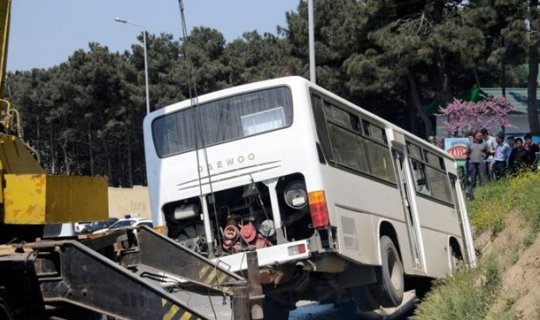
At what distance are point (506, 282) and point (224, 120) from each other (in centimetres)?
402

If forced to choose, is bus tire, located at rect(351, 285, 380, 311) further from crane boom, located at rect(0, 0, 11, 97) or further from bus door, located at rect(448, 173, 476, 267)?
crane boom, located at rect(0, 0, 11, 97)

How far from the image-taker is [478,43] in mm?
35656

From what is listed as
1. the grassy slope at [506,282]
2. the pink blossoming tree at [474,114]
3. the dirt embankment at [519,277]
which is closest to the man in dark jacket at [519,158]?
the grassy slope at [506,282]

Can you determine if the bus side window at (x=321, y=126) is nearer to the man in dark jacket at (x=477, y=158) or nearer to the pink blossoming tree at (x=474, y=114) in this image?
the man in dark jacket at (x=477, y=158)

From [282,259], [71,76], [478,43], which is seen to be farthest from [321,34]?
[282,259]

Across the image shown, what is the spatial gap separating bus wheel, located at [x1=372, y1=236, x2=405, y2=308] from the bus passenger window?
226cm

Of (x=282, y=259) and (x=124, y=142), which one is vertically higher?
(x=124, y=142)

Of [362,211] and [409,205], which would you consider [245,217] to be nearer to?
[362,211]

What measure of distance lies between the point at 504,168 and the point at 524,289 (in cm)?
1225

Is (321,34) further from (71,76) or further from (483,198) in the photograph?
(483,198)

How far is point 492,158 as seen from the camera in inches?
797

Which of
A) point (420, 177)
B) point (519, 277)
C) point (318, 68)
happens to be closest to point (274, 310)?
point (519, 277)

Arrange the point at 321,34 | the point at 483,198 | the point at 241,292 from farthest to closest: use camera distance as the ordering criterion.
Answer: the point at 321,34
the point at 483,198
the point at 241,292

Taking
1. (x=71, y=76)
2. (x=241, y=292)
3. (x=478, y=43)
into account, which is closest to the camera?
(x=241, y=292)
